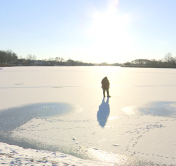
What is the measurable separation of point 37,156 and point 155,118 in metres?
4.54

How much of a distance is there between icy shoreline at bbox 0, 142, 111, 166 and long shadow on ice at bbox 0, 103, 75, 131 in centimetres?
157

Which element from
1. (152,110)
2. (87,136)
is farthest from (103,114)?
(152,110)

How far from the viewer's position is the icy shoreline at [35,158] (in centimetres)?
315

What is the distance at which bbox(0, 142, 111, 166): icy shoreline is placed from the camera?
3.15 meters

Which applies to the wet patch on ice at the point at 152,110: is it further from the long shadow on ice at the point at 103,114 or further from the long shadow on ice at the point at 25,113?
the long shadow on ice at the point at 25,113

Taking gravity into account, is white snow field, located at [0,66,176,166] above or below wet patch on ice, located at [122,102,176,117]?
below

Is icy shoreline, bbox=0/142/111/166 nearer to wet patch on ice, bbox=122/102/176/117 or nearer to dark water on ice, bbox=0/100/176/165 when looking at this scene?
dark water on ice, bbox=0/100/176/165

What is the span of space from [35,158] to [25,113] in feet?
11.7

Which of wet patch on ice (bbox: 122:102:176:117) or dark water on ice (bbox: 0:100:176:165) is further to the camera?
wet patch on ice (bbox: 122:102:176:117)

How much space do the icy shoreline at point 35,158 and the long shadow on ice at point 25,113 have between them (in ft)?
5.16

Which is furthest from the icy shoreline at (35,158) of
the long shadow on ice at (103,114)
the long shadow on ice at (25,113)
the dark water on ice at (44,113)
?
the long shadow on ice at (103,114)

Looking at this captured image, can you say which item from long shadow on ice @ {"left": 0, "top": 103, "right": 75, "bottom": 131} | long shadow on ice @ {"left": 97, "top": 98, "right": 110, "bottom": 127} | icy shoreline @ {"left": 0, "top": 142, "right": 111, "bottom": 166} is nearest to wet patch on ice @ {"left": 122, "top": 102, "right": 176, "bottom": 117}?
long shadow on ice @ {"left": 97, "top": 98, "right": 110, "bottom": 127}

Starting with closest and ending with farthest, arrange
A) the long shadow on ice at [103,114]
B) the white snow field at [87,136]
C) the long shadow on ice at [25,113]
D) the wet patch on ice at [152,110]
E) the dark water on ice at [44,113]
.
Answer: the white snow field at [87,136]
the dark water on ice at [44,113]
the long shadow on ice at [25,113]
the long shadow on ice at [103,114]
the wet patch on ice at [152,110]

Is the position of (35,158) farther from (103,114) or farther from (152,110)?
(152,110)
